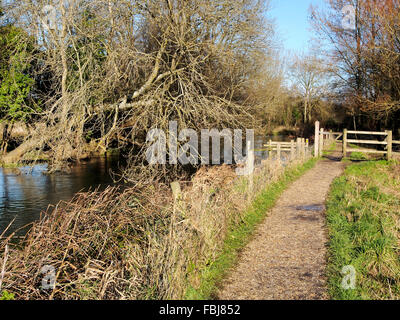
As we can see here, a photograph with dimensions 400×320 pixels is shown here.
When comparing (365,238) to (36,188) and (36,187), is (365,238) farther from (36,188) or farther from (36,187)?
(36,187)

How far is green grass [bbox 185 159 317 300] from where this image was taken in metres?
5.17

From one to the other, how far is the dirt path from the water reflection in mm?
5233

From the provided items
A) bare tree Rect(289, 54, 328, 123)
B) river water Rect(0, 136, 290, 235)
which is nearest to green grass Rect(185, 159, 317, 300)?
river water Rect(0, 136, 290, 235)

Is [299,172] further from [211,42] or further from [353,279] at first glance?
[353,279]

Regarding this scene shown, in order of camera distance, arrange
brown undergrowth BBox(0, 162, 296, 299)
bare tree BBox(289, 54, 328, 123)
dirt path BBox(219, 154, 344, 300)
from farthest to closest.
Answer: bare tree BBox(289, 54, 328, 123), dirt path BBox(219, 154, 344, 300), brown undergrowth BBox(0, 162, 296, 299)

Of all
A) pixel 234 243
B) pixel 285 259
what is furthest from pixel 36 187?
pixel 285 259

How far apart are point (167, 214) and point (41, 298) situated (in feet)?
7.48

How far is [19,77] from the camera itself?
18641 millimetres

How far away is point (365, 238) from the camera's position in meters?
6.84

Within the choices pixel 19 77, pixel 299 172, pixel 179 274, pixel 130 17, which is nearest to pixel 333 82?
pixel 299 172

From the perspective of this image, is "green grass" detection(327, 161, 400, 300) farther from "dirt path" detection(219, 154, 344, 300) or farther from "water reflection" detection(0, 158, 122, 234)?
"water reflection" detection(0, 158, 122, 234)

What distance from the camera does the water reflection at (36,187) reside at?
11.5m

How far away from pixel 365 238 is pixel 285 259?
5.82 feet

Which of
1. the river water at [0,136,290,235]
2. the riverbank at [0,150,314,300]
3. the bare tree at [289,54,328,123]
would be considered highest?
the bare tree at [289,54,328,123]
